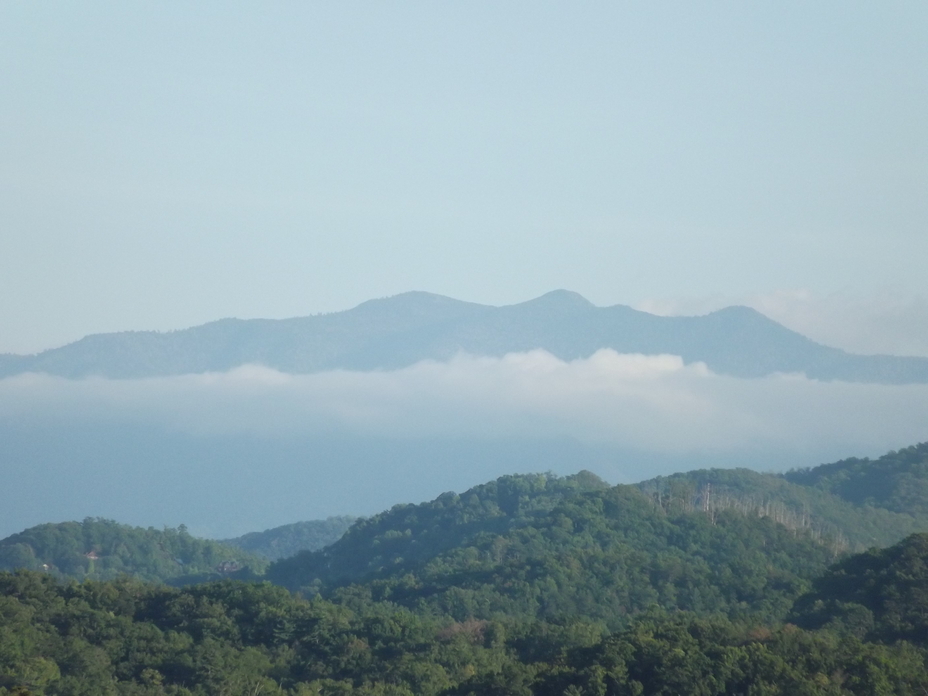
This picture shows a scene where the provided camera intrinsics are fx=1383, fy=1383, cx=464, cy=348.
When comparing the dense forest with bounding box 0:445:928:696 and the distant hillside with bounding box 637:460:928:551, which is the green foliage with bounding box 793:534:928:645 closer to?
the dense forest with bounding box 0:445:928:696

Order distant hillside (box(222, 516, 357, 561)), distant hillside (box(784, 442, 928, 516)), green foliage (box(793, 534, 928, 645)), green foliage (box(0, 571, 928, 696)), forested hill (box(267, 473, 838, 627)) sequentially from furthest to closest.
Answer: distant hillside (box(222, 516, 357, 561))
distant hillside (box(784, 442, 928, 516))
forested hill (box(267, 473, 838, 627))
green foliage (box(793, 534, 928, 645))
green foliage (box(0, 571, 928, 696))

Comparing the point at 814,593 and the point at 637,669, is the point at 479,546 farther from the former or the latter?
the point at 637,669

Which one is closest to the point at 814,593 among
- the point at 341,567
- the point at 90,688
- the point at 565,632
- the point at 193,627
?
the point at 565,632

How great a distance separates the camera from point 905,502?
11606cm

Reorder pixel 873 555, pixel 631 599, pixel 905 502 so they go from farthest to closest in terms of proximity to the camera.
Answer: pixel 905 502 → pixel 631 599 → pixel 873 555

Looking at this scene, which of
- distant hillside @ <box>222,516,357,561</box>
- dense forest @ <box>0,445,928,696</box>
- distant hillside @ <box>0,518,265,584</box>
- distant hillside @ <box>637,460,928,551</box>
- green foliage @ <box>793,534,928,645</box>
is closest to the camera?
dense forest @ <box>0,445,928,696</box>

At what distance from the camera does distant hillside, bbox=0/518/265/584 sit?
11688 cm

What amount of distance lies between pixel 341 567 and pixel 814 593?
182 ft

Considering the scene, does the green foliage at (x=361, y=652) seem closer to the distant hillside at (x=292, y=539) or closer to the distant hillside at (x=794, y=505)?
the distant hillside at (x=794, y=505)

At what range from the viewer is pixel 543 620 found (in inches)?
2359

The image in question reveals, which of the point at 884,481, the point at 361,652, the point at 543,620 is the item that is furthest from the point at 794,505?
the point at 361,652

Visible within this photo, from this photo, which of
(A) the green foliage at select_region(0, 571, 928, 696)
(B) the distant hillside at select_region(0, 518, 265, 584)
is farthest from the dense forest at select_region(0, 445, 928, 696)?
(B) the distant hillside at select_region(0, 518, 265, 584)

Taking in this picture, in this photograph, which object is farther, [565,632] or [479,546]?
[479,546]

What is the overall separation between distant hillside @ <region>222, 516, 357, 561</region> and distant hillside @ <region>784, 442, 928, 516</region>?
5939cm
